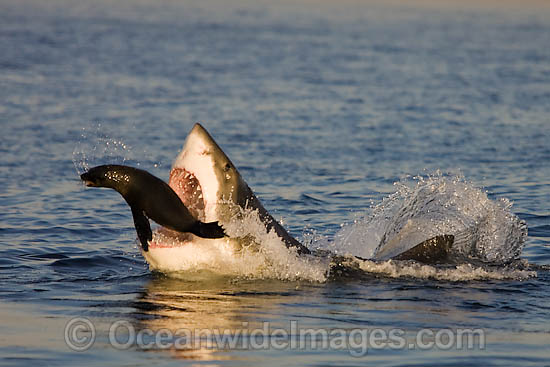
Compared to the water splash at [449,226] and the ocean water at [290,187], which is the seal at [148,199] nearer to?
the ocean water at [290,187]

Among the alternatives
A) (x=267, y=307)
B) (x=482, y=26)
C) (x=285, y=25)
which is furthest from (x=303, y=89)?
(x=482, y=26)

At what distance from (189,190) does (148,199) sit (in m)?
0.44

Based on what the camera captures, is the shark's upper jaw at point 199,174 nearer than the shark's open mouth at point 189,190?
Yes

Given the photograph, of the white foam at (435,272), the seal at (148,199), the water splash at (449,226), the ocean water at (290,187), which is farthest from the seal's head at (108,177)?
the water splash at (449,226)

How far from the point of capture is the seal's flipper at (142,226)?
8516mm

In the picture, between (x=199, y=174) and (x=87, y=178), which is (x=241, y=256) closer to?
(x=199, y=174)

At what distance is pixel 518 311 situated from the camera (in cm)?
841

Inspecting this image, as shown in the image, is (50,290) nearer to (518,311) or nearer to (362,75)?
(518,311)

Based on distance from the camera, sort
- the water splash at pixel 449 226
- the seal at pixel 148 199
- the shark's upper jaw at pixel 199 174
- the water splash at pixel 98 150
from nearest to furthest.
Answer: the seal at pixel 148 199 → the shark's upper jaw at pixel 199 174 → the water splash at pixel 449 226 → the water splash at pixel 98 150

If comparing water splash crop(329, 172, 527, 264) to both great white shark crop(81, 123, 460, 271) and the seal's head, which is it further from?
the seal's head

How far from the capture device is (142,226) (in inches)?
337

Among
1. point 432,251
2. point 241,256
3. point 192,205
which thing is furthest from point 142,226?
point 432,251

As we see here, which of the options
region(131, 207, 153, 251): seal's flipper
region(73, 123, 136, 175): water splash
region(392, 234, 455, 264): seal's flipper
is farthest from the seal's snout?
region(73, 123, 136, 175): water splash

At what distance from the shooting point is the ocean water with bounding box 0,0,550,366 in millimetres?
7695
